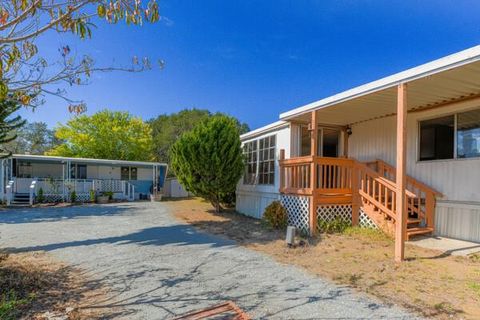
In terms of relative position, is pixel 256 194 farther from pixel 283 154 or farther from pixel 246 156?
pixel 283 154

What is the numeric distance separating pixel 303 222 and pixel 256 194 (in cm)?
312

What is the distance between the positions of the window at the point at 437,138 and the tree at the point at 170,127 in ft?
85.3

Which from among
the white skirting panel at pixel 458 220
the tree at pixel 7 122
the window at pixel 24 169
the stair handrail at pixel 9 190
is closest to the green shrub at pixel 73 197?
the stair handrail at pixel 9 190

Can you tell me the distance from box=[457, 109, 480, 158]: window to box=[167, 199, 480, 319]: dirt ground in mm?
2459

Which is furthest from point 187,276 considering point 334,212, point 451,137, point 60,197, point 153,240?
point 60,197

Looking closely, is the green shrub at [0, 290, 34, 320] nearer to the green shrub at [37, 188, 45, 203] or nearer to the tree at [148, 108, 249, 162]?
the green shrub at [37, 188, 45, 203]

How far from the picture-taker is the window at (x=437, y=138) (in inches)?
275

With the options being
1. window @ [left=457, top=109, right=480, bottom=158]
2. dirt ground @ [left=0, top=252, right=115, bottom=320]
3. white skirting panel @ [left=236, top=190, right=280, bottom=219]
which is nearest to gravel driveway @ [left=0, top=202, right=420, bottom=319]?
dirt ground @ [left=0, top=252, right=115, bottom=320]

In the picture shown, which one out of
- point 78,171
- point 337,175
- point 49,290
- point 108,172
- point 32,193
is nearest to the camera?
point 49,290

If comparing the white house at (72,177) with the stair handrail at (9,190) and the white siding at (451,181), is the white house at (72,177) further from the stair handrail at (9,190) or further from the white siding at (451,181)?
the white siding at (451,181)

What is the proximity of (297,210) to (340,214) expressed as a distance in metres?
1.10

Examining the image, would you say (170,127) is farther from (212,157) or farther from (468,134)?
(468,134)

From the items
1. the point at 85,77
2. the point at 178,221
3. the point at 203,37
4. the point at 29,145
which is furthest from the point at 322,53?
the point at 29,145

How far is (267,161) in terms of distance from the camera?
10.0m
